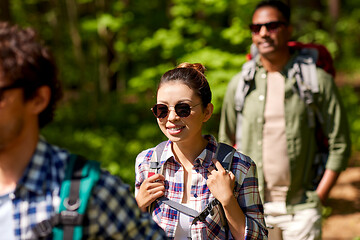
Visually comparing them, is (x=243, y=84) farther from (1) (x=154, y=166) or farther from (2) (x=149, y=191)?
(2) (x=149, y=191)

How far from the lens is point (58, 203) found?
173 centimetres

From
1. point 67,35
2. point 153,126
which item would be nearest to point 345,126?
point 153,126

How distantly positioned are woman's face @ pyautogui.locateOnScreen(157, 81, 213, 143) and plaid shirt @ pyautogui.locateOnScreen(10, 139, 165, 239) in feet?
2.45

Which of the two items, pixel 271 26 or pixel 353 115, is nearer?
pixel 271 26

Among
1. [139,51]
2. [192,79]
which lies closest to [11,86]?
[192,79]

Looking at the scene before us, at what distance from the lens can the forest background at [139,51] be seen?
25.5 feet

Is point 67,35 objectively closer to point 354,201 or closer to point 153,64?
point 153,64

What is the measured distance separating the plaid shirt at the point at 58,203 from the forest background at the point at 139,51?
1.35 m

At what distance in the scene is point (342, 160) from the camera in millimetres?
4027

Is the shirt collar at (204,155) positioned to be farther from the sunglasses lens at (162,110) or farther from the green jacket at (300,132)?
the green jacket at (300,132)

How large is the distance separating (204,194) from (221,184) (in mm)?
168

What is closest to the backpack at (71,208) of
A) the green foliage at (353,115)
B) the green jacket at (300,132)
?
the green jacket at (300,132)

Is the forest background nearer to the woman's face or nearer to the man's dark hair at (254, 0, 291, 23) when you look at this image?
the woman's face

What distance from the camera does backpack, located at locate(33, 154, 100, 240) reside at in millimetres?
1686
